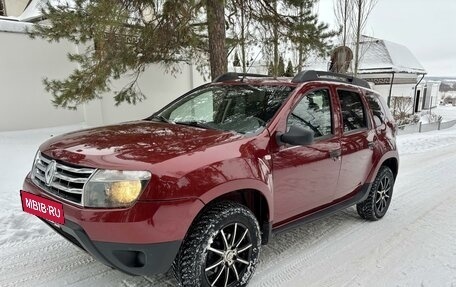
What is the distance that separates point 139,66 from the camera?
7449mm

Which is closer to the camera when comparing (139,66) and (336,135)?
(336,135)

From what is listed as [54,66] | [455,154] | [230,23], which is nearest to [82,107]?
[54,66]

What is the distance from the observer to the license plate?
8.34 ft

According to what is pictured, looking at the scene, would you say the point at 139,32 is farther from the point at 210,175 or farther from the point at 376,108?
the point at 210,175

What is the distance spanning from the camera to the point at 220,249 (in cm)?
278

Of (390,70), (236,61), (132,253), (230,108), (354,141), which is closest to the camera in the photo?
(132,253)

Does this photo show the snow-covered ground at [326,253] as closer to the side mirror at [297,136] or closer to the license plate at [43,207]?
the license plate at [43,207]

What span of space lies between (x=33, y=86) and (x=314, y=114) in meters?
7.95

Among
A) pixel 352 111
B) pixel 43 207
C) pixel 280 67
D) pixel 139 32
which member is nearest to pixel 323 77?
pixel 352 111

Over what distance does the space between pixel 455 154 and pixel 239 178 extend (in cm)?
906

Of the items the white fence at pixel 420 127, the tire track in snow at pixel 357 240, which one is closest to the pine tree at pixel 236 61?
the tire track in snow at pixel 357 240

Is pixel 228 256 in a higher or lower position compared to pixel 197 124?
lower

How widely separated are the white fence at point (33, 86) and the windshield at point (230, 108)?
6.42 m

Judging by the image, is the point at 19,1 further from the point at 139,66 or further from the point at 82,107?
the point at 139,66
